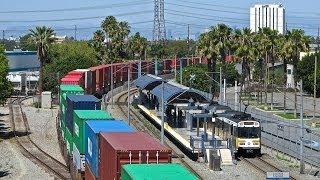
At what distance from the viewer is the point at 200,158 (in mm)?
48688

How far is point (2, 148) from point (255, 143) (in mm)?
20443

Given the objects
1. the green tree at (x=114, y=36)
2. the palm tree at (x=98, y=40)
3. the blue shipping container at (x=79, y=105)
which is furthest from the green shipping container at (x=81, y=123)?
the green tree at (x=114, y=36)

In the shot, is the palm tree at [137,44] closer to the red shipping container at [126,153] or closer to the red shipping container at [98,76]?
the red shipping container at [98,76]

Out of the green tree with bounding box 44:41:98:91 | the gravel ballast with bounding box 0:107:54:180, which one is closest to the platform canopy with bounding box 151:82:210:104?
the gravel ballast with bounding box 0:107:54:180

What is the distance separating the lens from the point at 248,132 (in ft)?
160

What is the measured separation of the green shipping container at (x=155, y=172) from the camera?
688 inches

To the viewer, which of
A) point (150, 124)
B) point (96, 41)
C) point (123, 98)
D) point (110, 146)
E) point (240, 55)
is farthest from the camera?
point (96, 41)

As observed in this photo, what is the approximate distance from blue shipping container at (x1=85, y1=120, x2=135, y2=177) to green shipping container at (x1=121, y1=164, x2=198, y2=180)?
24.6 feet

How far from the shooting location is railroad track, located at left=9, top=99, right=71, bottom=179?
44612mm

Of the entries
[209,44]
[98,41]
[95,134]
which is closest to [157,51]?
[98,41]

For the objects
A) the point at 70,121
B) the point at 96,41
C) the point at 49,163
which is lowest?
the point at 49,163

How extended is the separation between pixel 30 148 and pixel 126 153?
3560cm

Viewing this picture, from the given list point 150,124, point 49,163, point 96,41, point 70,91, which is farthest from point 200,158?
point 96,41

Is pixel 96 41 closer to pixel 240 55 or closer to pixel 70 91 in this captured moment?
pixel 240 55
